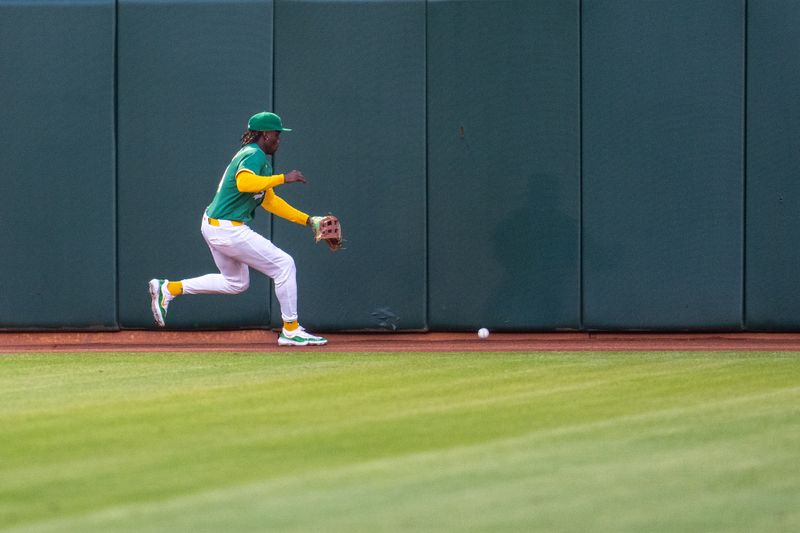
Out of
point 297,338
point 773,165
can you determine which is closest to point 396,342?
point 297,338

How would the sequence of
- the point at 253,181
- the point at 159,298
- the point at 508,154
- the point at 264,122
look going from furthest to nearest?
the point at 508,154
the point at 159,298
the point at 264,122
the point at 253,181

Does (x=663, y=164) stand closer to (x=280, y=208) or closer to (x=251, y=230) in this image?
(x=280, y=208)

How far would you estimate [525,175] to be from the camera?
13.6m

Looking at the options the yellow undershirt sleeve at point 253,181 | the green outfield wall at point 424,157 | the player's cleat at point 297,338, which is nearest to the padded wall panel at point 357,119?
the green outfield wall at point 424,157

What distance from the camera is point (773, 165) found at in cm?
1343

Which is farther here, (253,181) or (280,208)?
(280,208)

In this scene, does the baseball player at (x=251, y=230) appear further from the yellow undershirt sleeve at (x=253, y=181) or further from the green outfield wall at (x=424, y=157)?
the green outfield wall at (x=424, y=157)

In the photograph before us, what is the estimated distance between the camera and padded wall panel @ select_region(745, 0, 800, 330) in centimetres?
1330

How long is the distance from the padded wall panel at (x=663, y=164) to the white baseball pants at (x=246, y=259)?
113 inches

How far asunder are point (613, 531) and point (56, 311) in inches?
368

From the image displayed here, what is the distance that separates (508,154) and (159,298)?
3374mm

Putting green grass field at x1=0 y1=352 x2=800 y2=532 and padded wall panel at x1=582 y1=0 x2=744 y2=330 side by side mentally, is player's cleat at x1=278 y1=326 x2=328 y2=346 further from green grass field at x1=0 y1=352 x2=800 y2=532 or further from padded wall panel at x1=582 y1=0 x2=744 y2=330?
padded wall panel at x1=582 y1=0 x2=744 y2=330

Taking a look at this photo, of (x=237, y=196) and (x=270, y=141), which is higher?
(x=270, y=141)

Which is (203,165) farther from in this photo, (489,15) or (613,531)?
(613,531)
